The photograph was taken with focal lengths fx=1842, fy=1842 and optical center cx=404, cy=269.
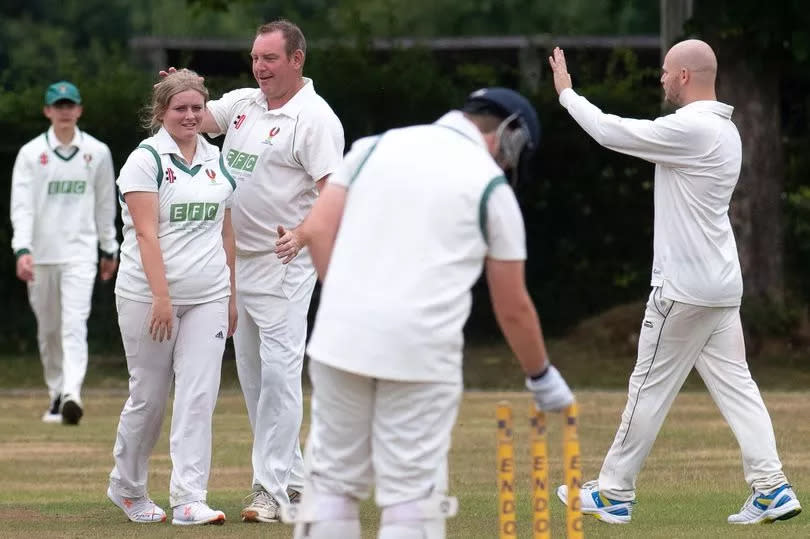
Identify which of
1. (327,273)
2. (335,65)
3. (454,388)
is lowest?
(454,388)

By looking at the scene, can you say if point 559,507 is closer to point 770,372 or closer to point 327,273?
point 327,273

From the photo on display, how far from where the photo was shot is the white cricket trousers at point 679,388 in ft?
28.3

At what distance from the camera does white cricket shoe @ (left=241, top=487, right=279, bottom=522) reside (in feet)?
28.8

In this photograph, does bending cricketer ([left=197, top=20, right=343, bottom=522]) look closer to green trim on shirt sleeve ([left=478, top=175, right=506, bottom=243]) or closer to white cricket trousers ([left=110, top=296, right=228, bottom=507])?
white cricket trousers ([left=110, top=296, right=228, bottom=507])

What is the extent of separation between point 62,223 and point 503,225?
9109 mm

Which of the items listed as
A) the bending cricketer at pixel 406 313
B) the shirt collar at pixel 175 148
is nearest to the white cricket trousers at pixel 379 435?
the bending cricketer at pixel 406 313

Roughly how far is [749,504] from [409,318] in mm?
3450

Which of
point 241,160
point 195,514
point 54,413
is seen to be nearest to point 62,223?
point 54,413

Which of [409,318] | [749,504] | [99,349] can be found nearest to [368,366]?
[409,318]

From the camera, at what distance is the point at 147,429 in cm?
866

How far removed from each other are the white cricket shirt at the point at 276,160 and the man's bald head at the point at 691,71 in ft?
5.26

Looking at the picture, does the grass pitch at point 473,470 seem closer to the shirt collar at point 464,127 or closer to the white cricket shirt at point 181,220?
the white cricket shirt at point 181,220

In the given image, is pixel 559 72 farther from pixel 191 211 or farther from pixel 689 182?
pixel 191 211

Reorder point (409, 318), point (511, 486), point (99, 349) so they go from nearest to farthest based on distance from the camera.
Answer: point (409, 318) < point (511, 486) < point (99, 349)
